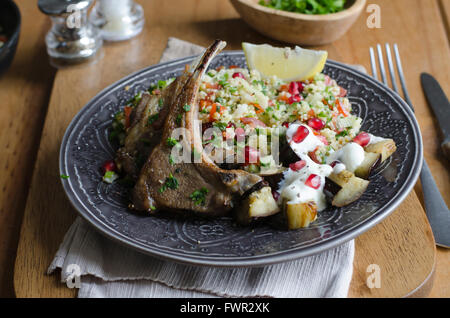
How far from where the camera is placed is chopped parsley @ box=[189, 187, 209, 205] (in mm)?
2738

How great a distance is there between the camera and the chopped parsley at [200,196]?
2.74 m

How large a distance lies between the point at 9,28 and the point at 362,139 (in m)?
3.48

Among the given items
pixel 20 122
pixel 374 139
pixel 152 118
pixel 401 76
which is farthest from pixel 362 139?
pixel 20 122

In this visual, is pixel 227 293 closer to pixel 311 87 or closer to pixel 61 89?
pixel 311 87

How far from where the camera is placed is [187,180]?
2.77 metres

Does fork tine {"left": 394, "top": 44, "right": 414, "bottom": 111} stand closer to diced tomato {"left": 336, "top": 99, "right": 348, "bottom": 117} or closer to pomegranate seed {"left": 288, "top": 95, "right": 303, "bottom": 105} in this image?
diced tomato {"left": 336, "top": 99, "right": 348, "bottom": 117}

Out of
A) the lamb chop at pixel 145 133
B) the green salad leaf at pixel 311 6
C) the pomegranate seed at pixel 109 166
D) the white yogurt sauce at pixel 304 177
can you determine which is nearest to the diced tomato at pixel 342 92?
the white yogurt sauce at pixel 304 177

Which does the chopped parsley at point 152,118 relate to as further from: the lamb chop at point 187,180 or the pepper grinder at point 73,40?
the pepper grinder at point 73,40

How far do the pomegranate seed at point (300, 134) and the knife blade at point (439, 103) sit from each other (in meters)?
1.28

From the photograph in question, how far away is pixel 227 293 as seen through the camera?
264 cm

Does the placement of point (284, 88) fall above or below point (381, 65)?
above

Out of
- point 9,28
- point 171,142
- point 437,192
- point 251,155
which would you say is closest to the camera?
point 171,142

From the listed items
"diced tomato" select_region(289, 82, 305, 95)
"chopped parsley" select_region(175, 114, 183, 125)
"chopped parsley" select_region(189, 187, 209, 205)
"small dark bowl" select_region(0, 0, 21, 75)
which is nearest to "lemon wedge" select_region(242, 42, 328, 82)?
"diced tomato" select_region(289, 82, 305, 95)

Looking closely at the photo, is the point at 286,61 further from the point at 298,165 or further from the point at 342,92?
the point at 298,165
